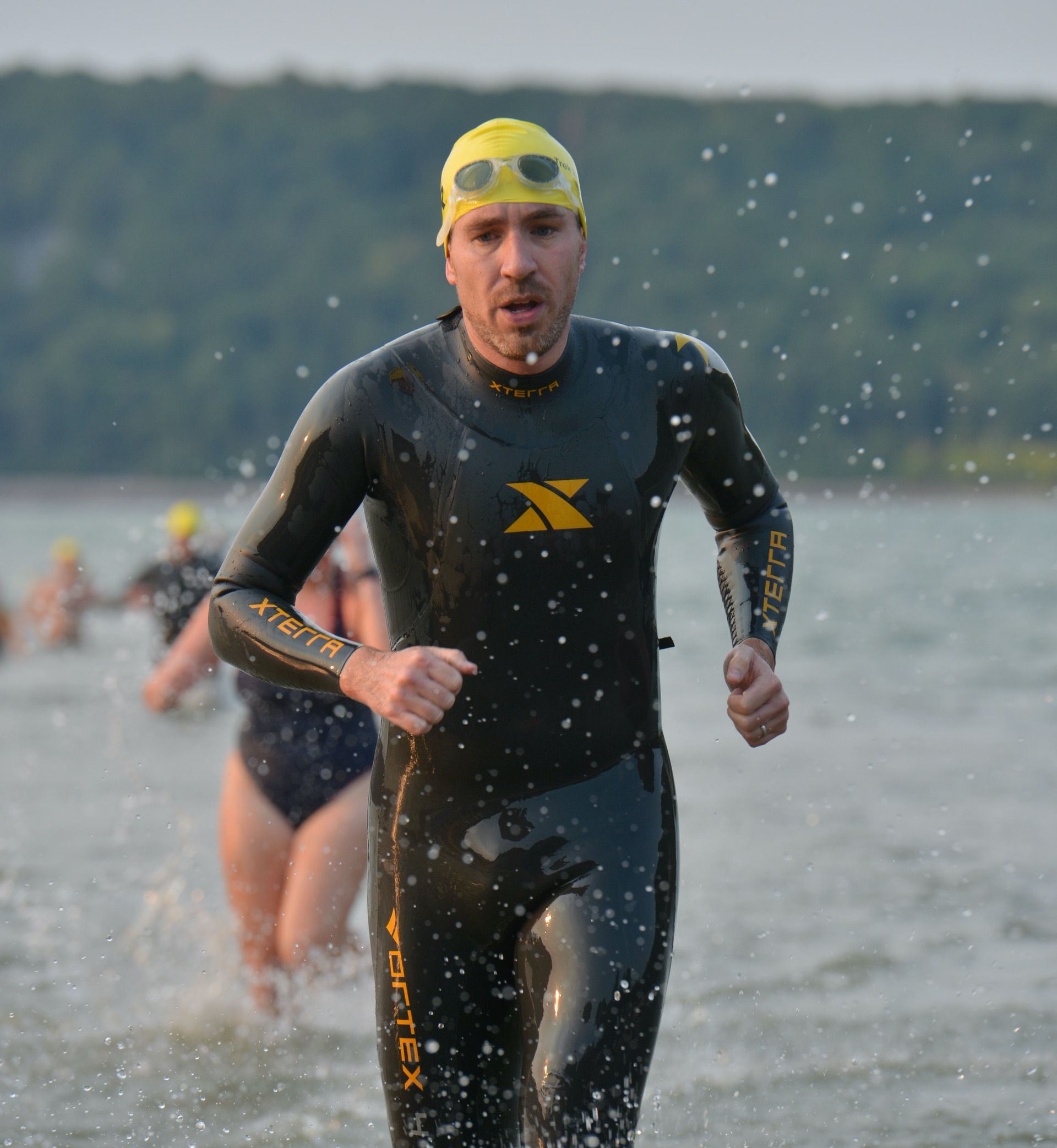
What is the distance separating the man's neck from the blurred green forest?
95.5 feet

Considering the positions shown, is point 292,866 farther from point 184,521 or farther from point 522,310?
point 184,521

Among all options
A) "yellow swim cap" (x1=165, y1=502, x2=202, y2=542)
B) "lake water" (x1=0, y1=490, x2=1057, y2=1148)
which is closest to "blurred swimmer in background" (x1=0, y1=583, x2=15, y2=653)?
"lake water" (x1=0, y1=490, x2=1057, y2=1148)

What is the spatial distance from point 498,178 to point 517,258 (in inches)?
7.2

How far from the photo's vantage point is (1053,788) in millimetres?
10508

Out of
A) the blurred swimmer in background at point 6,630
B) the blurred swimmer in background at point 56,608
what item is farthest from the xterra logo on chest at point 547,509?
the blurred swimmer in background at point 56,608

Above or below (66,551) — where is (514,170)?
below

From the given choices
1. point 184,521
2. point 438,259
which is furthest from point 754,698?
point 438,259

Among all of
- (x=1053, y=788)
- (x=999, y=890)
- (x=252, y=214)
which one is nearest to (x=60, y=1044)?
(x=999, y=890)

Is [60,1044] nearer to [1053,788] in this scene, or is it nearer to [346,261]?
[1053,788]

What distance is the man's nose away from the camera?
2.41m

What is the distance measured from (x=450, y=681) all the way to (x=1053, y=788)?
939 centimetres

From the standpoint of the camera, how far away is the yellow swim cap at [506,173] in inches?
97.9

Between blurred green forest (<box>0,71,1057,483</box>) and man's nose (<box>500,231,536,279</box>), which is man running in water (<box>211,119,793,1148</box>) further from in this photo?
blurred green forest (<box>0,71,1057,483</box>)

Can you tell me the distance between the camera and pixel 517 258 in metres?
2.41
